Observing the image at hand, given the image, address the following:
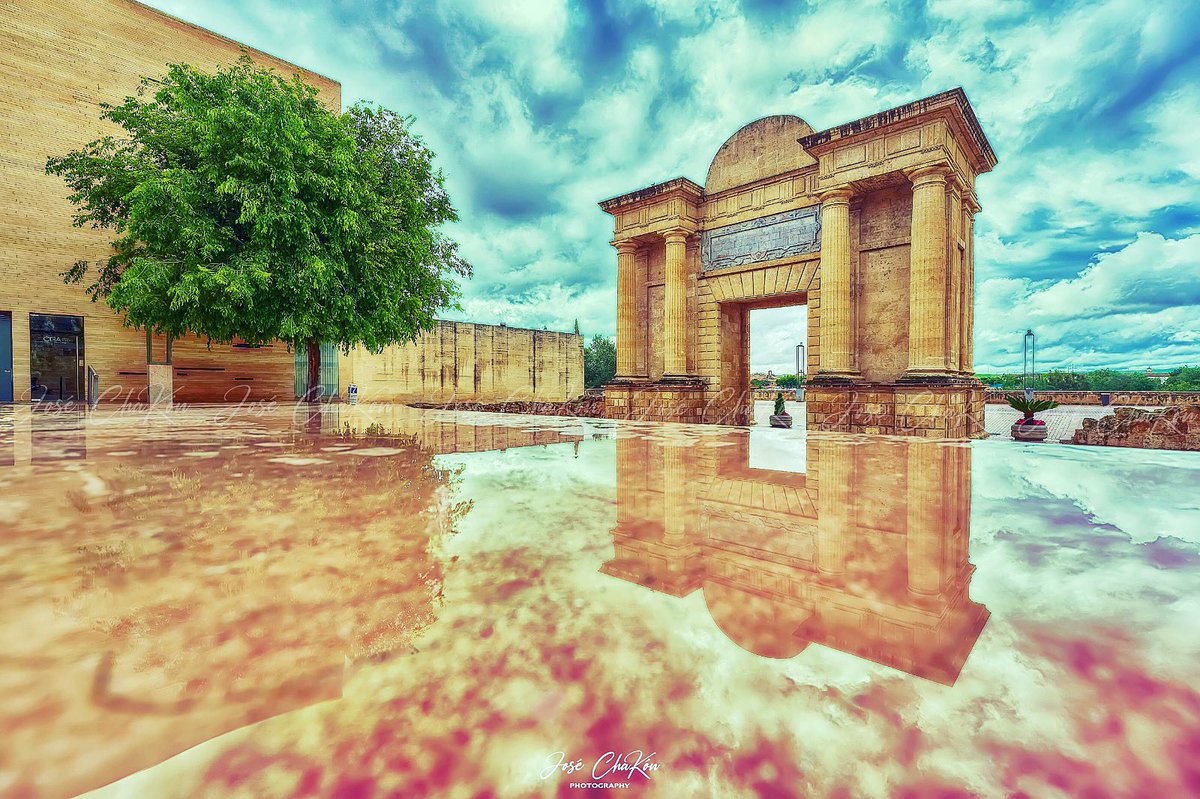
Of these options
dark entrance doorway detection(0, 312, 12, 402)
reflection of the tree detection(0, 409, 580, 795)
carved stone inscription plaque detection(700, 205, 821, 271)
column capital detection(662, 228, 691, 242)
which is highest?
column capital detection(662, 228, 691, 242)

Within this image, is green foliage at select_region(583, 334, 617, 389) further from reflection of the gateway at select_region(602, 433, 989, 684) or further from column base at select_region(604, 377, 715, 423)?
reflection of the gateway at select_region(602, 433, 989, 684)

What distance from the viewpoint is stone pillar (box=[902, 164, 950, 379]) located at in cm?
1017

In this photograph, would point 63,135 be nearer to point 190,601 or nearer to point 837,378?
point 190,601

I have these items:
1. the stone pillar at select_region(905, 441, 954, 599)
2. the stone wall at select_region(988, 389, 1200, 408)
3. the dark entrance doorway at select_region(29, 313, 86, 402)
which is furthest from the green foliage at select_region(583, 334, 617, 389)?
the stone pillar at select_region(905, 441, 954, 599)

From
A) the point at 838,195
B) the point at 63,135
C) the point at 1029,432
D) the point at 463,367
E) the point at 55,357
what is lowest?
the point at 1029,432

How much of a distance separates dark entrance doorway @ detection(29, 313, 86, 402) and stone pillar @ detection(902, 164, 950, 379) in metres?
25.4

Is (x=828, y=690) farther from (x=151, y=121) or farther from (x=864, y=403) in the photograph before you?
(x=151, y=121)

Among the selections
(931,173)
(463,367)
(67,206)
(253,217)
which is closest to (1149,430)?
(931,173)

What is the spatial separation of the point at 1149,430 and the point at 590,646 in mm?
11871

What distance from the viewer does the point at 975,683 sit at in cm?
143

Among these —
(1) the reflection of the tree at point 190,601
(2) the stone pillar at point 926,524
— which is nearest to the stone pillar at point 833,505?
(2) the stone pillar at point 926,524

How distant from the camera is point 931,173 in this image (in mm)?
10219

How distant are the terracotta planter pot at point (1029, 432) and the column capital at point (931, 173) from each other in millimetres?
5254

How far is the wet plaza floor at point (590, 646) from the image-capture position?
3.57 feet
